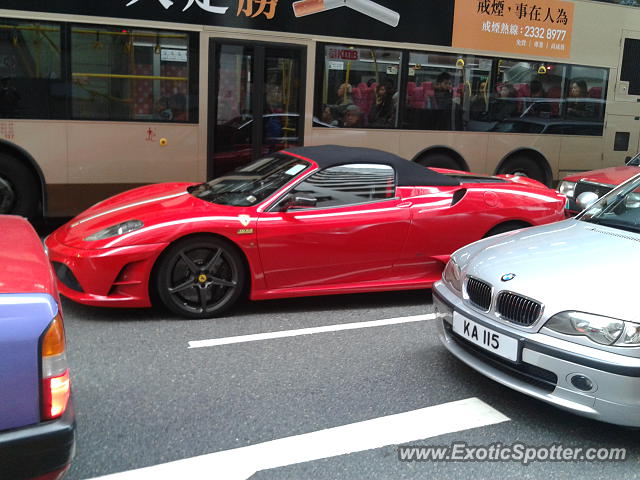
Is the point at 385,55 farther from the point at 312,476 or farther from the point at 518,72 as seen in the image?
the point at 312,476

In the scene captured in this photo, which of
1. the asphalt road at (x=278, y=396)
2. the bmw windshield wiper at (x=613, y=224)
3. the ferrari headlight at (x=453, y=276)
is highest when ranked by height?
the bmw windshield wiper at (x=613, y=224)

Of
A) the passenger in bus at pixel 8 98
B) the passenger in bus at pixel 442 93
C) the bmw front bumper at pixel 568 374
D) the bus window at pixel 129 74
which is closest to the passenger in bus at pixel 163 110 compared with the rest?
the bus window at pixel 129 74

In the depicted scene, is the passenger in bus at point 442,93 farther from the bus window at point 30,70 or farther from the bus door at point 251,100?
the bus window at point 30,70

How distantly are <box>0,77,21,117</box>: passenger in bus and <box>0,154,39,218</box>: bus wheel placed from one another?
501 mm

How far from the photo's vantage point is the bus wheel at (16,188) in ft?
24.3

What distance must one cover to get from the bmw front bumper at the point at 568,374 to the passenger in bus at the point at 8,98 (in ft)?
19.4

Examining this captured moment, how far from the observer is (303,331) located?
16.2 feet

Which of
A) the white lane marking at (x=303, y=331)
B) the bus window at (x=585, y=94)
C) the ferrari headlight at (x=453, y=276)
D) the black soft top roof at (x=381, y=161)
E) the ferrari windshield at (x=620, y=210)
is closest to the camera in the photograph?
Answer: the ferrari headlight at (x=453, y=276)

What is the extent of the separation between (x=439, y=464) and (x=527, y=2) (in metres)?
8.44

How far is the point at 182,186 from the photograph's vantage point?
20.2 ft

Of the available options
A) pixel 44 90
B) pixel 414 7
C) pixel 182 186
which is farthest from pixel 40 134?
pixel 414 7

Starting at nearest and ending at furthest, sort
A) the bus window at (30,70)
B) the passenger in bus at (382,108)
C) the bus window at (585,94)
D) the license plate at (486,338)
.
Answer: the license plate at (486,338) < the bus window at (30,70) < the passenger in bus at (382,108) < the bus window at (585,94)

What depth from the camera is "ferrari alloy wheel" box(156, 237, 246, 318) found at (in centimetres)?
498

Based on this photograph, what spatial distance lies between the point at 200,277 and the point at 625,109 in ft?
28.8
